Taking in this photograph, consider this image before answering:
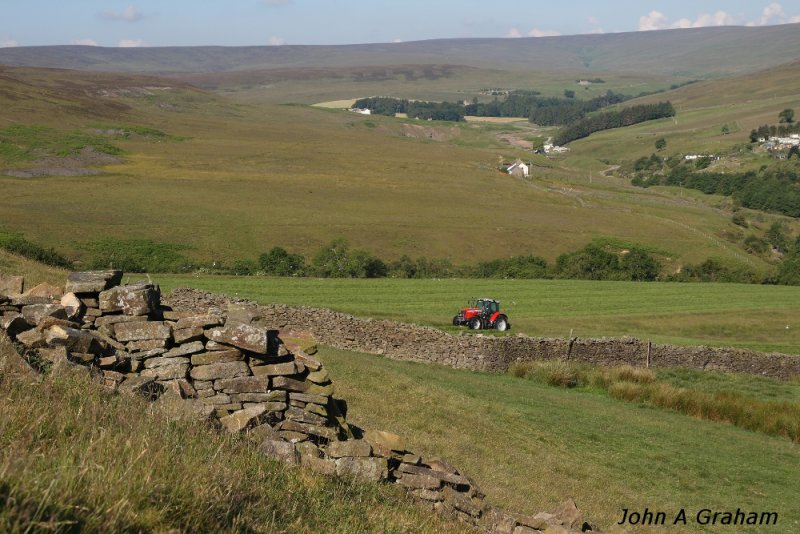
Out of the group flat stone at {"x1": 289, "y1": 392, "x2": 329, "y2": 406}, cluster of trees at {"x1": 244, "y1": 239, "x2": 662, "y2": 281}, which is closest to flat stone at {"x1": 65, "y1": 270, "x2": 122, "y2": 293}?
flat stone at {"x1": 289, "y1": 392, "x2": 329, "y2": 406}

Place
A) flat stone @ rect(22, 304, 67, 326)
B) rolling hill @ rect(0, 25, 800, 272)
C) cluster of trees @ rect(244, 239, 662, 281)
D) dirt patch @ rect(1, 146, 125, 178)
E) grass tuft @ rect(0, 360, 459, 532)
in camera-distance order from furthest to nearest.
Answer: dirt patch @ rect(1, 146, 125, 178)
rolling hill @ rect(0, 25, 800, 272)
cluster of trees @ rect(244, 239, 662, 281)
flat stone @ rect(22, 304, 67, 326)
grass tuft @ rect(0, 360, 459, 532)

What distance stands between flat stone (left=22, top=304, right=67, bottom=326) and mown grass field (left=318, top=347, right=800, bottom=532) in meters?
7.20

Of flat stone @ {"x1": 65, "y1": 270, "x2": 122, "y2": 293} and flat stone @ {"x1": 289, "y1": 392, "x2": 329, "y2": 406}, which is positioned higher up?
flat stone @ {"x1": 65, "y1": 270, "x2": 122, "y2": 293}

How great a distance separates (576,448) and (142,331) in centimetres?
1132

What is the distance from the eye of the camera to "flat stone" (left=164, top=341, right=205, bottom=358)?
11609 millimetres

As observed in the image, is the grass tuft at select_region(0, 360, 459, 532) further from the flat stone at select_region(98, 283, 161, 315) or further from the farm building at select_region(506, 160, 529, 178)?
the farm building at select_region(506, 160, 529, 178)

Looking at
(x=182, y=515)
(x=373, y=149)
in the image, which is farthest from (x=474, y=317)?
(x=373, y=149)

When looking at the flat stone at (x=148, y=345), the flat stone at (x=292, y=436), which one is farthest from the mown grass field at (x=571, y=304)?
the flat stone at (x=292, y=436)

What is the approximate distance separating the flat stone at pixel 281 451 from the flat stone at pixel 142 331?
3.32 m

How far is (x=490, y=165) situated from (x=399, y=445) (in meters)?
125

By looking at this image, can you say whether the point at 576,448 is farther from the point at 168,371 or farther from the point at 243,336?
the point at 168,371

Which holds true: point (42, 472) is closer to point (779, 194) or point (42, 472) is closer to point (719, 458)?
point (719, 458)

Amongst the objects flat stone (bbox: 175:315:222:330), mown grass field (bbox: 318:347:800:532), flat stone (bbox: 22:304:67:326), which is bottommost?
mown grass field (bbox: 318:347:800:532)

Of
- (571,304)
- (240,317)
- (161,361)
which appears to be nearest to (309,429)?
(240,317)
